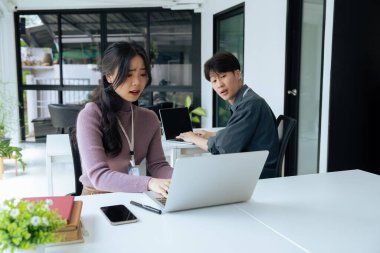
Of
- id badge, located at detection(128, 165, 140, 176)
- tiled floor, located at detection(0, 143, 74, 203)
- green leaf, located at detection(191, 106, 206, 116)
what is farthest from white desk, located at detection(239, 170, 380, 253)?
green leaf, located at detection(191, 106, 206, 116)

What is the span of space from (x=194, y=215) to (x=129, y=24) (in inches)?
235

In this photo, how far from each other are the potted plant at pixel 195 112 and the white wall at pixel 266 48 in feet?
5.43

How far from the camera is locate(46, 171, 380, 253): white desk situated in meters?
1.08

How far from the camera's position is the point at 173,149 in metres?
2.90

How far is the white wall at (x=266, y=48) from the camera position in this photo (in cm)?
382

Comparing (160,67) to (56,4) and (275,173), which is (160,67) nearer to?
(56,4)

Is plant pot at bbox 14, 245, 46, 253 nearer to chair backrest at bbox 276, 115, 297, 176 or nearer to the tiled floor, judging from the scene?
chair backrest at bbox 276, 115, 297, 176

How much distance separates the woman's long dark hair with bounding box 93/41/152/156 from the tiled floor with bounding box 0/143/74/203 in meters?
2.48

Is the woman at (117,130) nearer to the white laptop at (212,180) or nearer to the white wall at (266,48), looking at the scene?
the white laptop at (212,180)

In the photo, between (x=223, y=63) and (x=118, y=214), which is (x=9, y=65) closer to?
(x=223, y=63)

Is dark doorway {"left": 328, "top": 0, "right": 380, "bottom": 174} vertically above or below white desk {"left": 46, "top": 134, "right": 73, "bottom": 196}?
above

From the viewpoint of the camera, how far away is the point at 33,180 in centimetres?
448

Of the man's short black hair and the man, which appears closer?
the man

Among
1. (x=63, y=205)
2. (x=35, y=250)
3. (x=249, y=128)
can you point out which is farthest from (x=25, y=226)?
(x=249, y=128)
